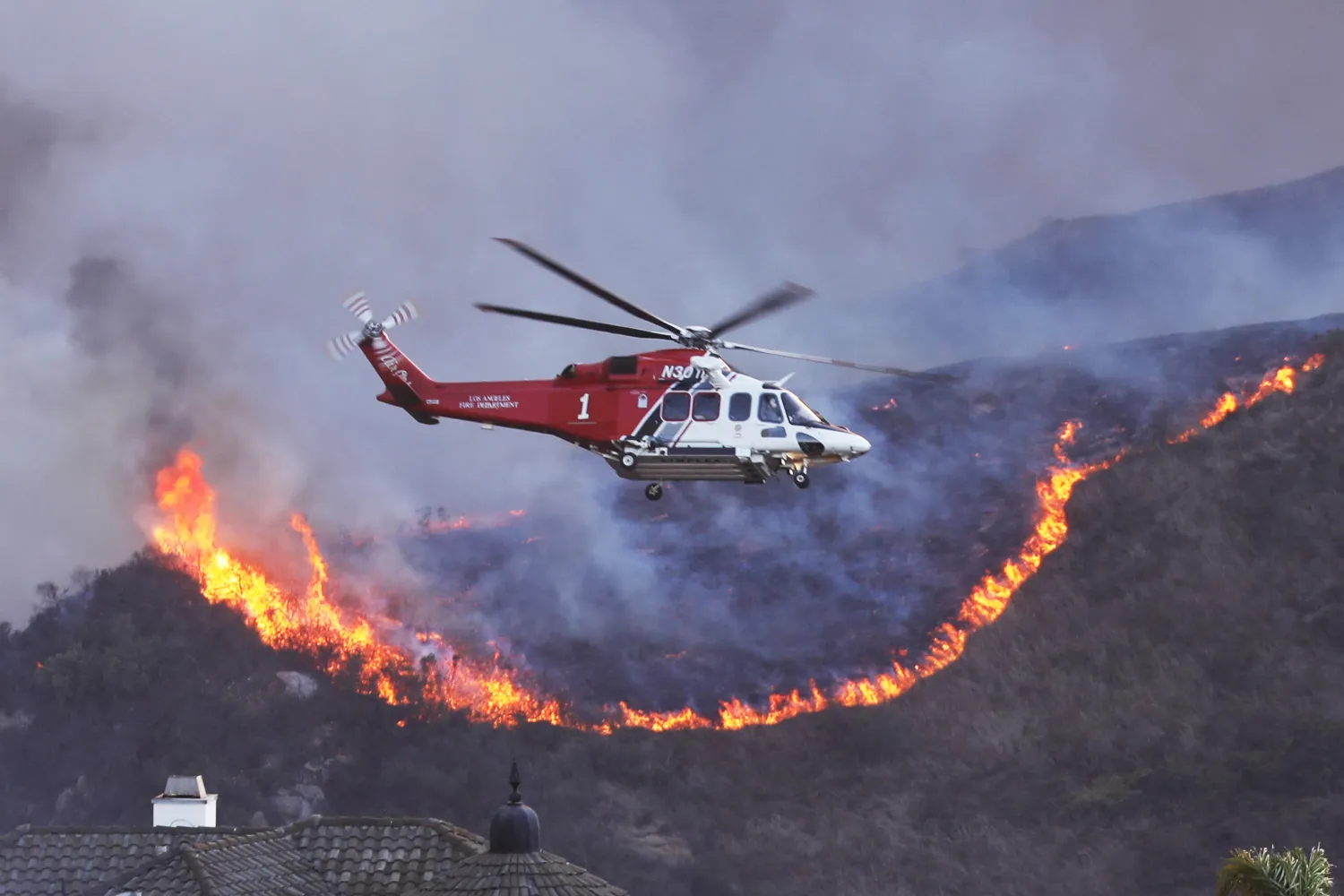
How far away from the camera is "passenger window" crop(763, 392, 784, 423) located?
42.9 meters

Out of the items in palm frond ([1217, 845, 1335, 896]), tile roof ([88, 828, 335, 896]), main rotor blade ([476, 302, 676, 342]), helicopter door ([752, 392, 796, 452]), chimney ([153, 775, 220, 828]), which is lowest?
palm frond ([1217, 845, 1335, 896])

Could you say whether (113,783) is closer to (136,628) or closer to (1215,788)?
(136,628)

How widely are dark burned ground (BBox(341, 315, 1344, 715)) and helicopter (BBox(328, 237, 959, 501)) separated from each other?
2113 centimetres

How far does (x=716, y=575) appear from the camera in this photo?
223 ft

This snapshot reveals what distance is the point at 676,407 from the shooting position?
43.6m

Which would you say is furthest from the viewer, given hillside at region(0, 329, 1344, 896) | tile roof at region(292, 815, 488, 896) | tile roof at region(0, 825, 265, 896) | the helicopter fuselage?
hillside at region(0, 329, 1344, 896)

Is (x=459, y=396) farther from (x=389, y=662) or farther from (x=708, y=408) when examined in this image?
(x=389, y=662)

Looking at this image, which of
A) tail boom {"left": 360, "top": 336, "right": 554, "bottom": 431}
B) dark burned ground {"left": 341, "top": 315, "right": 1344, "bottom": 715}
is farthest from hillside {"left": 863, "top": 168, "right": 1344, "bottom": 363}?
tail boom {"left": 360, "top": 336, "right": 554, "bottom": 431}

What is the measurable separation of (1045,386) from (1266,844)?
16383 mm

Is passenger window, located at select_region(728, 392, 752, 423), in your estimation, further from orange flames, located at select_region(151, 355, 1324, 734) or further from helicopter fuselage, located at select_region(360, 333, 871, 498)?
orange flames, located at select_region(151, 355, 1324, 734)

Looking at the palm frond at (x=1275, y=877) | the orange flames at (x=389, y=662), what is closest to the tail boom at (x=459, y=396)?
the palm frond at (x=1275, y=877)

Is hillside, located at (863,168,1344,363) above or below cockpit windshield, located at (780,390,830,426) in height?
above

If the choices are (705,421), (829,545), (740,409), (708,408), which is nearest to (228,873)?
(705,421)

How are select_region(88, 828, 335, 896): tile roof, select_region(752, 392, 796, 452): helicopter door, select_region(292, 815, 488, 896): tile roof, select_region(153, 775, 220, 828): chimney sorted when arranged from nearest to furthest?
1. select_region(88, 828, 335, 896): tile roof
2. select_region(752, 392, 796, 452): helicopter door
3. select_region(292, 815, 488, 896): tile roof
4. select_region(153, 775, 220, 828): chimney
